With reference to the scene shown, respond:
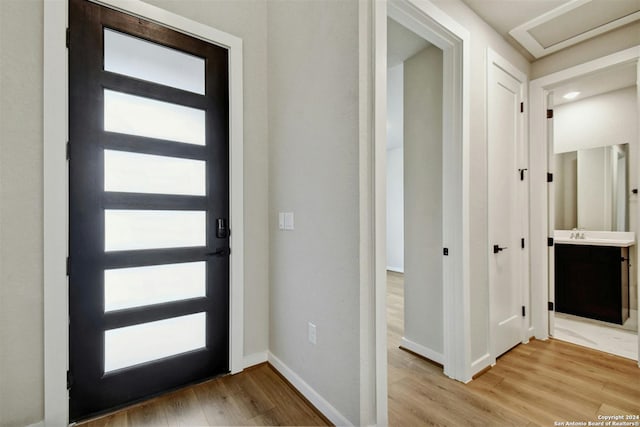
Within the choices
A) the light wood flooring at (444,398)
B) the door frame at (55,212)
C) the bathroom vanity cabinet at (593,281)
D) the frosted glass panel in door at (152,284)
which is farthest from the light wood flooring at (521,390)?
the door frame at (55,212)

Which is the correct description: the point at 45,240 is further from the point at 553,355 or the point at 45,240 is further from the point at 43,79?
the point at 553,355

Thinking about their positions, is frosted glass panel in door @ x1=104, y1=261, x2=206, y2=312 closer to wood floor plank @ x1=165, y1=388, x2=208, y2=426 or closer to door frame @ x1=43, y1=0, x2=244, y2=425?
door frame @ x1=43, y1=0, x2=244, y2=425

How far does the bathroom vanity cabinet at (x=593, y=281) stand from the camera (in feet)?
9.76

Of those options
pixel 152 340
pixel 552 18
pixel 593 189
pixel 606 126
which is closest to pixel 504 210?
pixel 552 18

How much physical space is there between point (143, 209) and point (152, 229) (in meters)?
0.14

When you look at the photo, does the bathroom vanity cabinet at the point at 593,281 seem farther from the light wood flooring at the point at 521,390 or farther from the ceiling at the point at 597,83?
the ceiling at the point at 597,83

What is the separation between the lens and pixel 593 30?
2373mm

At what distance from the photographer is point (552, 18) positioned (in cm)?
223

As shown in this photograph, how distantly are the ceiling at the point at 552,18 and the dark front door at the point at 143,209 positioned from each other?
85.9 inches

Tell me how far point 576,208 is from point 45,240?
17.1ft

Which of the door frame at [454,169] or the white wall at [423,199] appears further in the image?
the white wall at [423,199]

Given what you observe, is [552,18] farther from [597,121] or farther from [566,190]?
[566,190]

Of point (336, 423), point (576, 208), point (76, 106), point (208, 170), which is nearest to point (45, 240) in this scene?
point (76, 106)

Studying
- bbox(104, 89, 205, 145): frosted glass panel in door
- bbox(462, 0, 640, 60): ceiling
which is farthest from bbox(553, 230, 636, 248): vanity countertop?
bbox(104, 89, 205, 145): frosted glass panel in door
